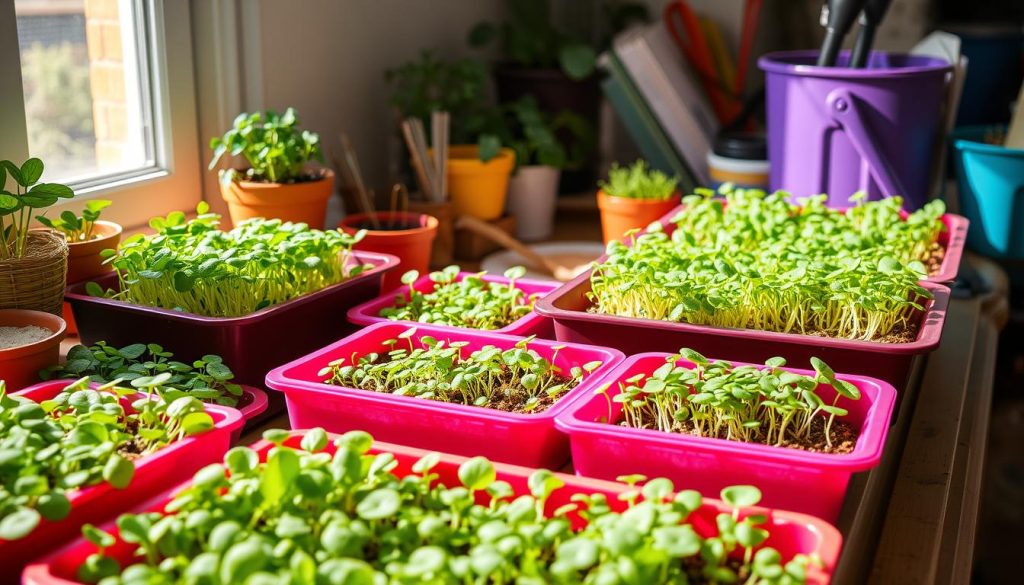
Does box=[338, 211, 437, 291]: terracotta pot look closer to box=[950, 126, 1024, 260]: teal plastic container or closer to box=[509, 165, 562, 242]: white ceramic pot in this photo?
box=[509, 165, 562, 242]: white ceramic pot

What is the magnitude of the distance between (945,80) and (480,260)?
2.90 feet

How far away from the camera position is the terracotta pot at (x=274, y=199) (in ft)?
5.18

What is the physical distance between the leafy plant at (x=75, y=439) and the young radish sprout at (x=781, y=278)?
1.80 ft

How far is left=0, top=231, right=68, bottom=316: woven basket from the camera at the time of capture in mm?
1214

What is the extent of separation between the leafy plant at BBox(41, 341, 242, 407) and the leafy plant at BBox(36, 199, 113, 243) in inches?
8.8

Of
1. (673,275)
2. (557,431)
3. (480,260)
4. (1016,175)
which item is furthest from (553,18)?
(557,431)

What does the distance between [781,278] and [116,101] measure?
106cm

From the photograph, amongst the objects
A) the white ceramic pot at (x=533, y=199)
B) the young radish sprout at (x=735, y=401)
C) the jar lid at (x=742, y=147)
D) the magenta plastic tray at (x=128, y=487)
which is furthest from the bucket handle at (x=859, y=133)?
the magenta plastic tray at (x=128, y=487)

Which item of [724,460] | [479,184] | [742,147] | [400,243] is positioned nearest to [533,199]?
[479,184]

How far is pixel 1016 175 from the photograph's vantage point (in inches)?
68.8

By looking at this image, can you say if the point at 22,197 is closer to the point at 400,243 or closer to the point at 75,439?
the point at 75,439

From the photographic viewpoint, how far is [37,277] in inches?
48.5

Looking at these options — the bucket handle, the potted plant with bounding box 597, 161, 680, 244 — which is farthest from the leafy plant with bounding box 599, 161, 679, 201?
the bucket handle

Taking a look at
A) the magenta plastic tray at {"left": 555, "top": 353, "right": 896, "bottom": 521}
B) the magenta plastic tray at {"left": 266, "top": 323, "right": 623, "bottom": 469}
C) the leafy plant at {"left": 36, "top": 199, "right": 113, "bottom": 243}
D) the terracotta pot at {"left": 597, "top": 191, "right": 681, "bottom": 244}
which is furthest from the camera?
the terracotta pot at {"left": 597, "top": 191, "right": 681, "bottom": 244}
